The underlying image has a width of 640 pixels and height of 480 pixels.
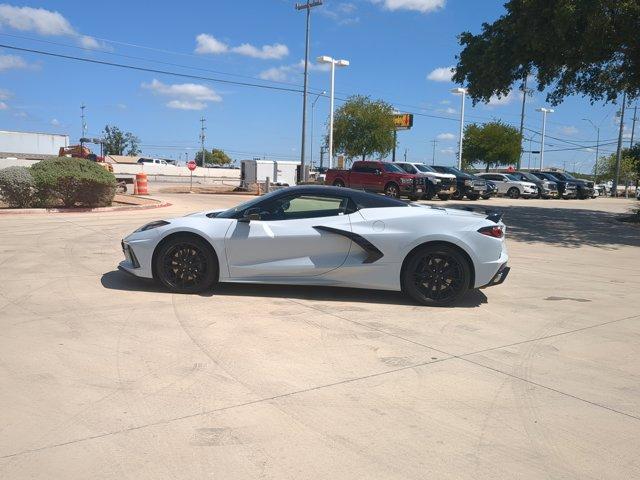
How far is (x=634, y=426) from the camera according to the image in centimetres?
370

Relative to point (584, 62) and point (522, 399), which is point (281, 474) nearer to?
point (522, 399)

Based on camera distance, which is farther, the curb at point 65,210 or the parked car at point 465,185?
the parked car at point 465,185

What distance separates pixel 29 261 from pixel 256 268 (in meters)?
4.24

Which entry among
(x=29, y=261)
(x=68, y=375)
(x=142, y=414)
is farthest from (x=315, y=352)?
(x=29, y=261)

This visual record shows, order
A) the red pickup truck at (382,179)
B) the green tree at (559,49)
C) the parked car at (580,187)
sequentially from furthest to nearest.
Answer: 1. the parked car at (580,187)
2. the red pickup truck at (382,179)
3. the green tree at (559,49)

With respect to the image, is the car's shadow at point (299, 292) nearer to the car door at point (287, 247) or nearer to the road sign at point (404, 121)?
the car door at point (287, 247)

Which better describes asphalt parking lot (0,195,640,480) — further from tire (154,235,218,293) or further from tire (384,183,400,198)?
tire (384,183,400,198)

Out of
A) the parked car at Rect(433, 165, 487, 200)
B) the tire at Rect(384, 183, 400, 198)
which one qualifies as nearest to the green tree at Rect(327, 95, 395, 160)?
the parked car at Rect(433, 165, 487, 200)

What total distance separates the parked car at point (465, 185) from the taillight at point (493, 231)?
2236 cm

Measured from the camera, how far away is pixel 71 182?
16.2m

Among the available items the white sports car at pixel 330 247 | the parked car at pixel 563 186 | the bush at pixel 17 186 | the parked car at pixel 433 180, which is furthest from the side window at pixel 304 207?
the parked car at pixel 563 186

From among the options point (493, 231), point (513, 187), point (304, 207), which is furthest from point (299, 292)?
point (513, 187)

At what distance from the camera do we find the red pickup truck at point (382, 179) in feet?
82.0

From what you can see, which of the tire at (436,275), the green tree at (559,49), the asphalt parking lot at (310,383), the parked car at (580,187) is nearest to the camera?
the asphalt parking lot at (310,383)
